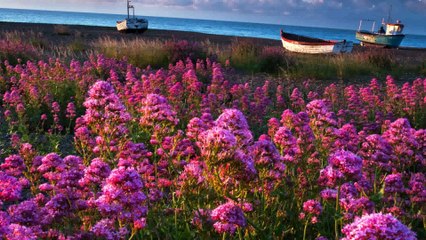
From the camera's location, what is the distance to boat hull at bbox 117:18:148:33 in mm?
54725

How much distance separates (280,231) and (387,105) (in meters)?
6.64

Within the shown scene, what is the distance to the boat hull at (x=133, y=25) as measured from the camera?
54.7 metres

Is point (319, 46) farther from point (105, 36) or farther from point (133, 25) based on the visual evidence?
point (133, 25)

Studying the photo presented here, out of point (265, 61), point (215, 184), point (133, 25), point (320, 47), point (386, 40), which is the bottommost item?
point (133, 25)

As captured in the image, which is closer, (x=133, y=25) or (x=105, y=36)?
(x=105, y=36)

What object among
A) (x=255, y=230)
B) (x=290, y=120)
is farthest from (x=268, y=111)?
(x=255, y=230)

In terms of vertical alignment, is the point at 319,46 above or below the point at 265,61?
below

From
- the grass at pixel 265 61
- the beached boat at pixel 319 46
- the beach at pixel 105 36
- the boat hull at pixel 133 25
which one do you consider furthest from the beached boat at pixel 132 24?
the grass at pixel 265 61

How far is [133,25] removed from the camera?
2169 inches

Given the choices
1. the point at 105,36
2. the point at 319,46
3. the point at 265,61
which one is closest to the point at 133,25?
the point at 105,36

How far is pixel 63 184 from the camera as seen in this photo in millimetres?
3070

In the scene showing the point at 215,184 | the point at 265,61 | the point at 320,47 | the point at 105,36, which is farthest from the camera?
the point at 105,36

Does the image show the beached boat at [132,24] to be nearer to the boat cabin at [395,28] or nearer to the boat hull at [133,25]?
the boat hull at [133,25]

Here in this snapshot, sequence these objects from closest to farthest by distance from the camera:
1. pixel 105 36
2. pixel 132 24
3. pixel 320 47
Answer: pixel 320 47
pixel 105 36
pixel 132 24
